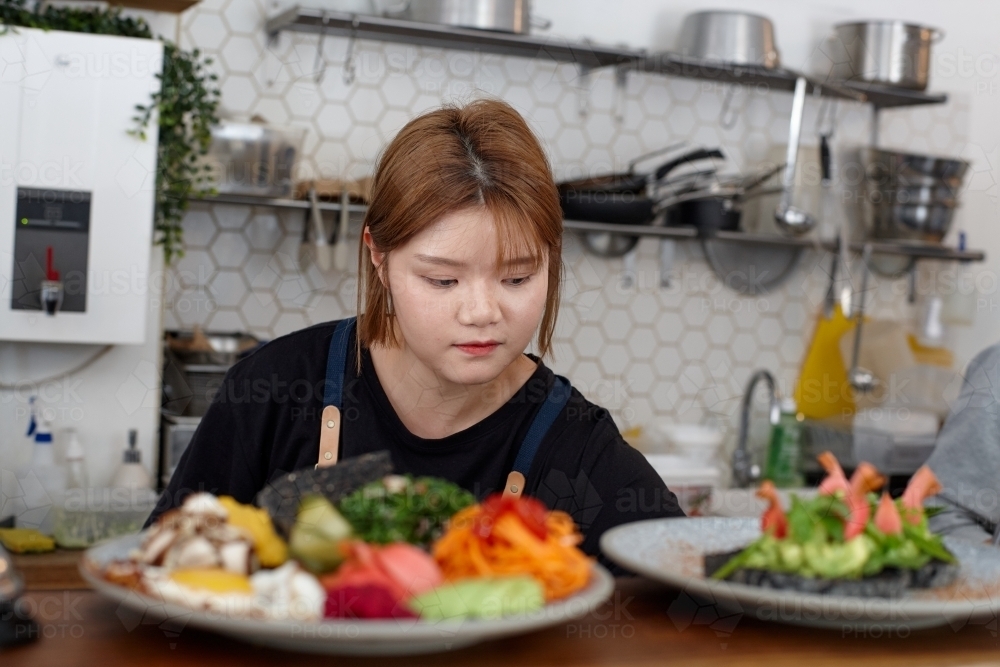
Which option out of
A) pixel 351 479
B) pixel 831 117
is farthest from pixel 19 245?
pixel 831 117

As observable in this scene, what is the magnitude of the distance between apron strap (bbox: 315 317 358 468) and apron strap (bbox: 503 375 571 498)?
0.20 meters

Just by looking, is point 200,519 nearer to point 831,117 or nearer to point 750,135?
point 750,135

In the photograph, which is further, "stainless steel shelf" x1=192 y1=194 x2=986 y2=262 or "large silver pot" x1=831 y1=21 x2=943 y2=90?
"large silver pot" x1=831 y1=21 x2=943 y2=90

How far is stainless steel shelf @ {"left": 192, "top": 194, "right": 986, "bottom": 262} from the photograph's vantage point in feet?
8.46

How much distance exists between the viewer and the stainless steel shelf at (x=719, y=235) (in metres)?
2.58

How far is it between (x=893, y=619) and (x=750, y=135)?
9.18 ft

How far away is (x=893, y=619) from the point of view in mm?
690

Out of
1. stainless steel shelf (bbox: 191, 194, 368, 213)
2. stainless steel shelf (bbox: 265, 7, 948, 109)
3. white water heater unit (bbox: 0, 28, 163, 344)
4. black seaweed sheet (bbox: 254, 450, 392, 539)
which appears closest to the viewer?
black seaweed sheet (bbox: 254, 450, 392, 539)

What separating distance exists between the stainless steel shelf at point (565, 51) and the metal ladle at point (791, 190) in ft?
0.19

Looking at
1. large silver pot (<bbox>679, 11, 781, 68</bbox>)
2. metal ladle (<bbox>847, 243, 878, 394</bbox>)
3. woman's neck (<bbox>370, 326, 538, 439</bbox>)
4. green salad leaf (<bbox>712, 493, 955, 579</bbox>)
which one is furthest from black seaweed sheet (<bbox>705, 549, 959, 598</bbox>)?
metal ladle (<bbox>847, 243, 878, 394</bbox>)

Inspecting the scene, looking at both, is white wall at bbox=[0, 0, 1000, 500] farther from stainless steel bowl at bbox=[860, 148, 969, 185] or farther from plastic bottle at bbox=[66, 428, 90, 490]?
stainless steel bowl at bbox=[860, 148, 969, 185]

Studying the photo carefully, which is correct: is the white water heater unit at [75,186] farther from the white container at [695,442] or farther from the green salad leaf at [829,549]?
the green salad leaf at [829,549]

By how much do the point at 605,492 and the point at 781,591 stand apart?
58cm

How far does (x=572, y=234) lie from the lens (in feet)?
10.2
